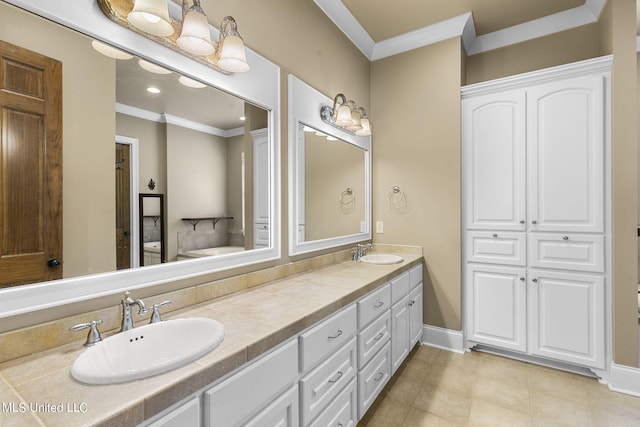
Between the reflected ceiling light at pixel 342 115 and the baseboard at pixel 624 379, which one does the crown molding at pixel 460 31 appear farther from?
the baseboard at pixel 624 379

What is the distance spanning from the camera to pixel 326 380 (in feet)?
4.50

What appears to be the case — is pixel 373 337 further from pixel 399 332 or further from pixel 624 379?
pixel 624 379

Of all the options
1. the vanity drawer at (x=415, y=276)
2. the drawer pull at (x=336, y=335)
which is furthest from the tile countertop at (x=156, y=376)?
the vanity drawer at (x=415, y=276)

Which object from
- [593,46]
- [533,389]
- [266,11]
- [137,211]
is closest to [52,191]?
[137,211]

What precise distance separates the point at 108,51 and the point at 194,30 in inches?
12.7

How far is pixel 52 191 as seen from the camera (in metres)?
1.00

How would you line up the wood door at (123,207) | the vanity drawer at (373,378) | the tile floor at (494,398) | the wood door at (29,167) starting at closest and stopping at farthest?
the wood door at (29,167), the wood door at (123,207), the vanity drawer at (373,378), the tile floor at (494,398)

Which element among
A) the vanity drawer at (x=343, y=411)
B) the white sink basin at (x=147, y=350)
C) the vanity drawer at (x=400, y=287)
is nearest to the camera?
the white sink basin at (x=147, y=350)

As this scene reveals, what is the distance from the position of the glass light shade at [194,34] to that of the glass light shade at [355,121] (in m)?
1.30

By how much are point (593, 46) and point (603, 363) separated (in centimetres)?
244

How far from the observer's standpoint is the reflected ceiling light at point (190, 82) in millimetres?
1382

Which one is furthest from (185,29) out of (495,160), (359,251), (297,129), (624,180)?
(624,180)

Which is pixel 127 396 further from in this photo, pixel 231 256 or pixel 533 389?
pixel 533 389

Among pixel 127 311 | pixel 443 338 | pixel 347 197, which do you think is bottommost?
pixel 443 338
